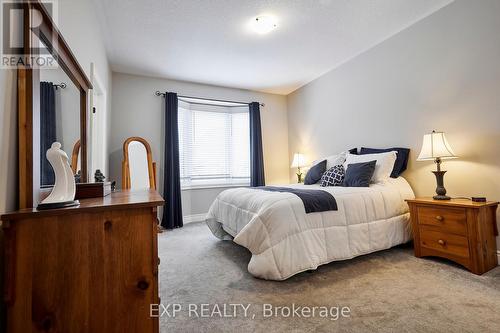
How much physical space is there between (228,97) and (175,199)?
2.12 metres

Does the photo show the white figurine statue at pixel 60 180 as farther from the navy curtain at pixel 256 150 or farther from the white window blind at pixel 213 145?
the navy curtain at pixel 256 150

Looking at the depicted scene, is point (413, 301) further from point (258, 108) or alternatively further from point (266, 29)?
point (258, 108)

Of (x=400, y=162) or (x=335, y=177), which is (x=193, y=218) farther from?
(x=400, y=162)

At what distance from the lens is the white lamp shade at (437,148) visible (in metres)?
2.19

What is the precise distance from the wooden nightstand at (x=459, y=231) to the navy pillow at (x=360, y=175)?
0.48 metres

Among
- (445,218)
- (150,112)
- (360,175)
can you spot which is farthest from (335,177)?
(150,112)

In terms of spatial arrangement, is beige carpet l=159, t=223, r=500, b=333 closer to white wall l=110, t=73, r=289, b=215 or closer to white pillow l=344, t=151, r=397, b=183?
white pillow l=344, t=151, r=397, b=183

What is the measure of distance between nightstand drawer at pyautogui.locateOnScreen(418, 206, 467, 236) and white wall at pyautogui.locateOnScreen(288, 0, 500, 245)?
0.47 m

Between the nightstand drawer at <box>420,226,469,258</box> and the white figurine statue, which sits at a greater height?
the white figurine statue

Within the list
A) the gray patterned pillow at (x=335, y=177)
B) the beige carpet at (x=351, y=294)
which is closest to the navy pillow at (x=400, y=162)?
the gray patterned pillow at (x=335, y=177)

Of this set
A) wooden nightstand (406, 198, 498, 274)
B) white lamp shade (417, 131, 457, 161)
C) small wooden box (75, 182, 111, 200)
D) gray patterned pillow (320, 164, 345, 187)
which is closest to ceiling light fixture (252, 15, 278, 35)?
gray patterned pillow (320, 164, 345, 187)

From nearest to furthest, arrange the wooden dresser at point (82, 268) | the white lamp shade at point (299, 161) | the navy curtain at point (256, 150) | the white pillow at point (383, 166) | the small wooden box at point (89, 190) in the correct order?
the wooden dresser at point (82, 268), the small wooden box at point (89, 190), the white pillow at point (383, 166), the white lamp shade at point (299, 161), the navy curtain at point (256, 150)

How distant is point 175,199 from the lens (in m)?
3.85

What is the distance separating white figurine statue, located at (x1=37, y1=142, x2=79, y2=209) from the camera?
0.96 m
